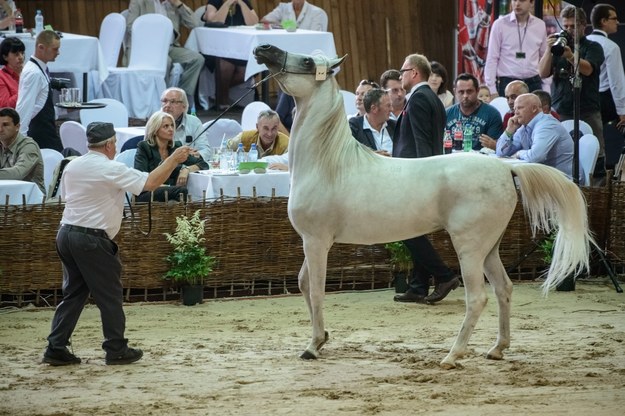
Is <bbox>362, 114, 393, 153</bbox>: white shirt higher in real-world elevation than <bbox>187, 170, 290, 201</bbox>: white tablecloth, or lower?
higher

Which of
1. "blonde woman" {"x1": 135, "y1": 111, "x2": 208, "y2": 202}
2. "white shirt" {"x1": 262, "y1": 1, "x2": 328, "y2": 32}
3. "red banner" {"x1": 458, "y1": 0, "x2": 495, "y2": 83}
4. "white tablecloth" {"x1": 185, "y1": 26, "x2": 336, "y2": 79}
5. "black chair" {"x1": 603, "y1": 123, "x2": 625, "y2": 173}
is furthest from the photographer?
"white shirt" {"x1": 262, "y1": 1, "x2": 328, "y2": 32}

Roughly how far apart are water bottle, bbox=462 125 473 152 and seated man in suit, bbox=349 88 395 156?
41.4 inches

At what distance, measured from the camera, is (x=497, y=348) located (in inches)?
303

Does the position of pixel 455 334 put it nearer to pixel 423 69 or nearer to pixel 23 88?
pixel 423 69

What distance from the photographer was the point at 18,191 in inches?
395

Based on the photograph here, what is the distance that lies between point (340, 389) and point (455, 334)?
194 centimetres

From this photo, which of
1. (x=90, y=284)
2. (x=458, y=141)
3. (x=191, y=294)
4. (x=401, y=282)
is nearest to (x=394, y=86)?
(x=458, y=141)

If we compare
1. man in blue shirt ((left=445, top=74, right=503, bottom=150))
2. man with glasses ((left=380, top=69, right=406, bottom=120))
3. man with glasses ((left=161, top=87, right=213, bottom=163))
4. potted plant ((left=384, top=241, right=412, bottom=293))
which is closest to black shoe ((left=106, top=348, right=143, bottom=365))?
potted plant ((left=384, top=241, right=412, bottom=293))

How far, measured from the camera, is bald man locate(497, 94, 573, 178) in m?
11.1

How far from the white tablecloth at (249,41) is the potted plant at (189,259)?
5760 mm

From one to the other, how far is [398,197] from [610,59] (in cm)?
670

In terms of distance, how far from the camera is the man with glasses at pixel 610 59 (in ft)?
44.0

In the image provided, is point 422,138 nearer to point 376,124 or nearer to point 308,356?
point 376,124

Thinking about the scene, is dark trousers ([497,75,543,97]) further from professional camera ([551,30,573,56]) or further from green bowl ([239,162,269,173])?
green bowl ([239,162,269,173])
